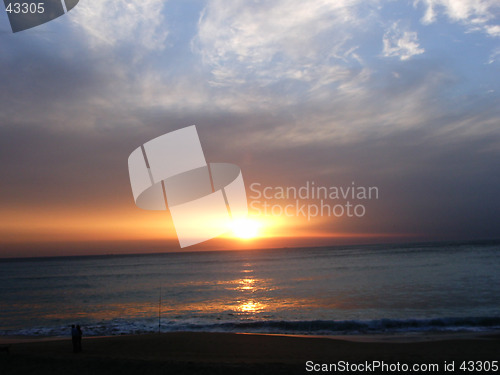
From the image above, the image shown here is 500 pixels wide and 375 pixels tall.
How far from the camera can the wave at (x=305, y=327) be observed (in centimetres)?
1820

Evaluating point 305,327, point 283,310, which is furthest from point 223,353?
point 283,310

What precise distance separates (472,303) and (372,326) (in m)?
9.80

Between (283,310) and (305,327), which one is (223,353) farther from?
(283,310)

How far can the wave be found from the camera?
59.7 feet

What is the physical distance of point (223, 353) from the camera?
1363 cm

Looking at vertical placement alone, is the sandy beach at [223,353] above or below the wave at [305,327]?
above

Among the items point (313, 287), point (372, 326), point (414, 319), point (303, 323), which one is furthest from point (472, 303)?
point (313, 287)

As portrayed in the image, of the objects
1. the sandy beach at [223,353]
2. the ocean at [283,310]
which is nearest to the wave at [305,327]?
the ocean at [283,310]

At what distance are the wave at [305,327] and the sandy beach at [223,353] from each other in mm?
2176

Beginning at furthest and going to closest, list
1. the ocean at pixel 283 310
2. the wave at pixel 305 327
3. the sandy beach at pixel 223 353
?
the ocean at pixel 283 310, the wave at pixel 305 327, the sandy beach at pixel 223 353

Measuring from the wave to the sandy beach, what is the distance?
218 centimetres

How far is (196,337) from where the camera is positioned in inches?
661

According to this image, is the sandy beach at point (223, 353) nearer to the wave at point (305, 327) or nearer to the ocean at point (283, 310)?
the wave at point (305, 327)

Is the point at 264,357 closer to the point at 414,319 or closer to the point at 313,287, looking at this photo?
the point at 414,319
